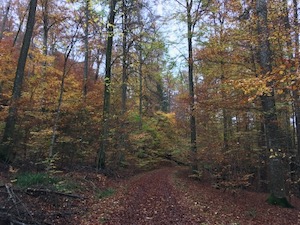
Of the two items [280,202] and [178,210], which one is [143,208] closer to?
[178,210]

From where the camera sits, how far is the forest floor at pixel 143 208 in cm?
558

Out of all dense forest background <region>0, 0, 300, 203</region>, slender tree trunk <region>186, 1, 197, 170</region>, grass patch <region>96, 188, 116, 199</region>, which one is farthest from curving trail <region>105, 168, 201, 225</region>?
slender tree trunk <region>186, 1, 197, 170</region>

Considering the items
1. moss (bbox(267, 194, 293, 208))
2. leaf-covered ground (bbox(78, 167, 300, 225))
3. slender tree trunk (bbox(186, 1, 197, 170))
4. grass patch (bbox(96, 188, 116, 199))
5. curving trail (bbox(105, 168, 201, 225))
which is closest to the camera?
curving trail (bbox(105, 168, 201, 225))

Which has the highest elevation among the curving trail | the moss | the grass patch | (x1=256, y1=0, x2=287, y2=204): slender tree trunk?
(x1=256, y1=0, x2=287, y2=204): slender tree trunk

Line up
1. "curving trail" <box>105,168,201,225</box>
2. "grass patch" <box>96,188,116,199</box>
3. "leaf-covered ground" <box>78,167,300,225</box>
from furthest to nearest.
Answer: "grass patch" <box>96,188,116,199</box>
"leaf-covered ground" <box>78,167,300,225</box>
"curving trail" <box>105,168,201,225</box>

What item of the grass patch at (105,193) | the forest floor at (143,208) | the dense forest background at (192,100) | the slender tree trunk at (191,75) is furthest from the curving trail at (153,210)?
the slender tree trunk at (191,75)

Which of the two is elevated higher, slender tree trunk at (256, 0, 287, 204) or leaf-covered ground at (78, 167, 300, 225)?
slender tree trunk at (256, 0, 287, 204)

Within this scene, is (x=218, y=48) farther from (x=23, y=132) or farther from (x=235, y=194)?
(x=23, y=132)

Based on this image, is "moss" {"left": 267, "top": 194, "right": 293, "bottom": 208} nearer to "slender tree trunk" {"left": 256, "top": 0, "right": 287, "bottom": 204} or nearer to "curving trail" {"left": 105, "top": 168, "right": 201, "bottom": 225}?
"slender tree trunk" {"left": 256, "top": 0, "right": 287, "bottom": 204}

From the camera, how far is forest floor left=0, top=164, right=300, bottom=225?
18.3 ft

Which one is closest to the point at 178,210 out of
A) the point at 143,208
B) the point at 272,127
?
the point at 143,208

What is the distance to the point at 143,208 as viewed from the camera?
6.82 m

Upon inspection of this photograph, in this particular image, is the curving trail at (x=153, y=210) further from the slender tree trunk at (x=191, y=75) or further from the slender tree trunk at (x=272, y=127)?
the slender tree trunk at (x=191, y=75)

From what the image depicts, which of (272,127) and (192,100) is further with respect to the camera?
(192,100)
